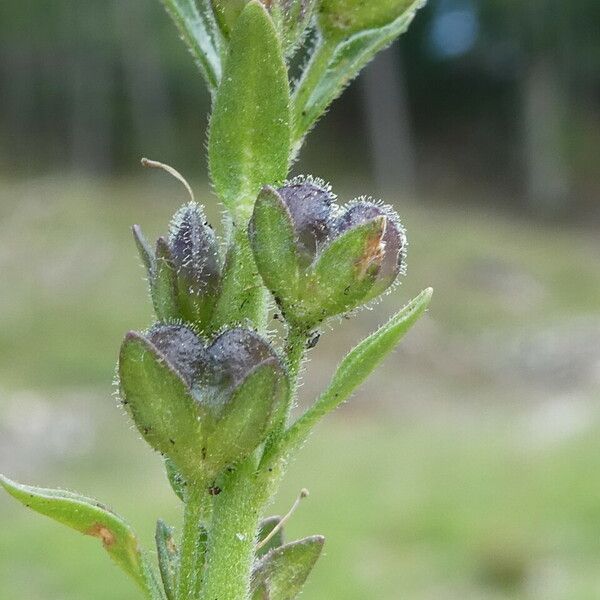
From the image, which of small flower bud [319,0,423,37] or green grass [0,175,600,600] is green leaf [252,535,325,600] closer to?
small flower bud [319,0,423,37]

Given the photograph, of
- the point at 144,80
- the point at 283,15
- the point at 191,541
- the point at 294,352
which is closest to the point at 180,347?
the point at 294,352

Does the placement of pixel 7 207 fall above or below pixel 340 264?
above

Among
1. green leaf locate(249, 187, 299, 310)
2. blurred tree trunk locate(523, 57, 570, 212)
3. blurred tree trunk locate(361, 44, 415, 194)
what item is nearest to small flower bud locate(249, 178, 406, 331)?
green leaf locate(249, 187, 299, 310)

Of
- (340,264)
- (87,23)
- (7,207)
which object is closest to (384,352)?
(340,264)

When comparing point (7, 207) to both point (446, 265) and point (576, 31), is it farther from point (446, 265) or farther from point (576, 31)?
point (576, 31)

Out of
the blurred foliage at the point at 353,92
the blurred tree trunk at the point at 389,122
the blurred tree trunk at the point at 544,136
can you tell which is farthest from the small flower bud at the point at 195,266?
the blurred tree trunk at the point at 389,122

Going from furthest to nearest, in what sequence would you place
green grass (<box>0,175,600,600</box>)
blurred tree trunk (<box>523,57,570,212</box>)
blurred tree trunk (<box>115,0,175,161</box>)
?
blurred tree trunk (<box>523,57,570,212</box>) → blurred tree trunk (<box>115,0,175,161</box>) → green grass (<box>0,175,600,600</box>)

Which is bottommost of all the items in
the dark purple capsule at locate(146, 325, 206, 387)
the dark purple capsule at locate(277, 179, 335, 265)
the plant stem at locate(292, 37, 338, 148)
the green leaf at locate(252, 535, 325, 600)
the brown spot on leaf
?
the green leaf at locate(252, 535, 325, 600)
